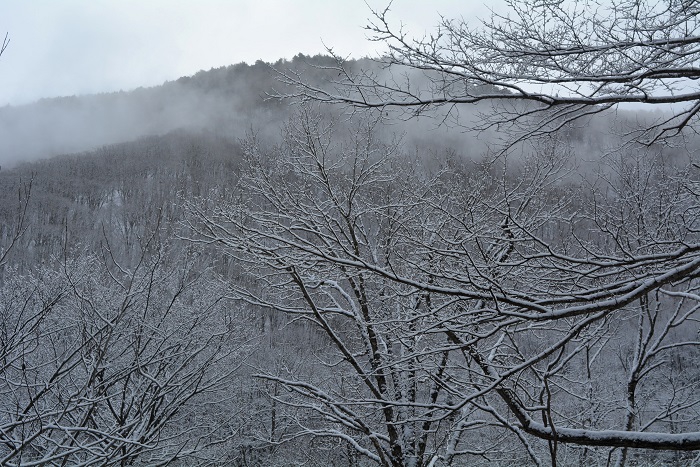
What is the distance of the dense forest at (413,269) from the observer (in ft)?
8.18

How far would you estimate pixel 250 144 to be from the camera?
623cm

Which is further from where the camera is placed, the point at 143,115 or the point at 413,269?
the point at 143,115

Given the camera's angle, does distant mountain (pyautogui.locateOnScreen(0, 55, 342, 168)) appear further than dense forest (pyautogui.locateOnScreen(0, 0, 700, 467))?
Yes

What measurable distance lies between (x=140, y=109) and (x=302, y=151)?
442ft

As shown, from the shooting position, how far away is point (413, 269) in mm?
3580

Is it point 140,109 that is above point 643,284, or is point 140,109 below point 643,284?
above

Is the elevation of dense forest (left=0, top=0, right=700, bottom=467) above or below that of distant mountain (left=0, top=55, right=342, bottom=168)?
below

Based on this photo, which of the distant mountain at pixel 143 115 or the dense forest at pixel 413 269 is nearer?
the dense forest at pixel 413 269

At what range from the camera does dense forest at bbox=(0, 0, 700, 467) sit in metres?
2.49

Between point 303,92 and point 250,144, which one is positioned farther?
point 250,144

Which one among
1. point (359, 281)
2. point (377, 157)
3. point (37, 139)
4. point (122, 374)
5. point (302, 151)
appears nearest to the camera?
point (122, 374)

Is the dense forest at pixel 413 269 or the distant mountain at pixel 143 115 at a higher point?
the distant mountain at pixel 143 115

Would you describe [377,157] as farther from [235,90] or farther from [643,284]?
[235,90]

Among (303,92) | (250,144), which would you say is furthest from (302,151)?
(303,92)
